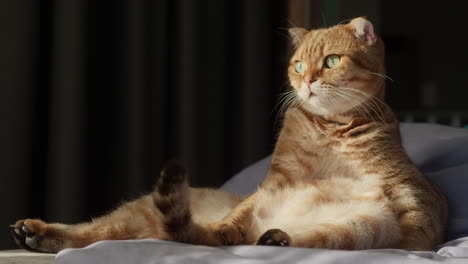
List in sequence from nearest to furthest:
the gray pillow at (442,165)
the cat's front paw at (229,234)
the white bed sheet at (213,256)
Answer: the white bed sheet at (213,256)
the cat's front paw at (229,234)
the gray pillow at (442,165)

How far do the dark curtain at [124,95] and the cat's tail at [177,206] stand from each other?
4.01 ft

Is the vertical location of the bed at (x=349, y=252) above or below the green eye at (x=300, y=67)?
below

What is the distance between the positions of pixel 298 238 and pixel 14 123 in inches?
57.4

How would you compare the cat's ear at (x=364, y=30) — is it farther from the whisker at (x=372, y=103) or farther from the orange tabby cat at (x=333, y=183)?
the whisker at (x=372, y=103)

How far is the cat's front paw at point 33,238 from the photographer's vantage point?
131 centimetres

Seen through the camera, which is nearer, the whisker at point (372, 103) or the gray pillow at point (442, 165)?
the whisker at point (372, 103)

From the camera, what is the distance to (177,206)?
1.11 metres

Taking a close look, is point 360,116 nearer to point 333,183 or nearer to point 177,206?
point 333,183

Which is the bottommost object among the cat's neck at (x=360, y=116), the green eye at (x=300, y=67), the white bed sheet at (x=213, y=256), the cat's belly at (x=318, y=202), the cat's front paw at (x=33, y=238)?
the cat's front paw at (x=33, y=238)

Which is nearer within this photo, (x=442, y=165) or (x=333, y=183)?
(x=333, y=183)

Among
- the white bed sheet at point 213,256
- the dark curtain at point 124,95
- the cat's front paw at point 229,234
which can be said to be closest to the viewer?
the white bed sheet at point 213,256

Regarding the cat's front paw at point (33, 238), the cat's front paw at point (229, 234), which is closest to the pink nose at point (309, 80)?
the cat's front paw at point (229, 234)

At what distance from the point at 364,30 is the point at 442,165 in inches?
23.8

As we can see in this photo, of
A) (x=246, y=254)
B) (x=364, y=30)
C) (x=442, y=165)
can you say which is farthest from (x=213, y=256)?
(x=442, y=165)
